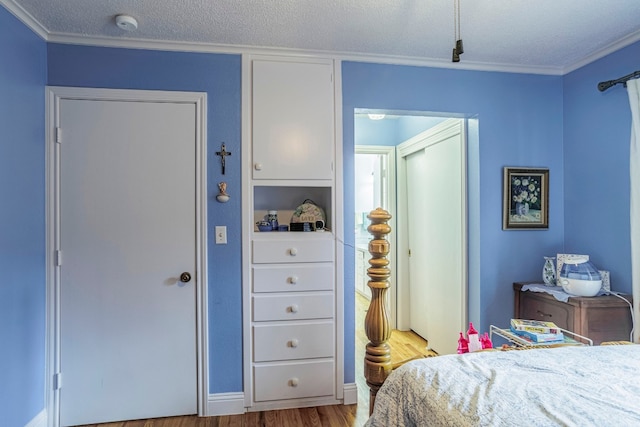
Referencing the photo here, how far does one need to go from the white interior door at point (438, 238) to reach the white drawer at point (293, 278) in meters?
1.13

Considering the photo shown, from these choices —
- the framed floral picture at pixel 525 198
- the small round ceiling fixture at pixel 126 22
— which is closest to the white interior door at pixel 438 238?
the framed floral picture at pixel 525 198

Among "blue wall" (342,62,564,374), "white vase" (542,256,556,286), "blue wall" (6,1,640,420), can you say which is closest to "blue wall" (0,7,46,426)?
"blue wall" (6,1,640,420)

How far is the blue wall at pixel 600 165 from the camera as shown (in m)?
2.13

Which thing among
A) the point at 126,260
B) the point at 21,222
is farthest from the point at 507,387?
the point at 21,222

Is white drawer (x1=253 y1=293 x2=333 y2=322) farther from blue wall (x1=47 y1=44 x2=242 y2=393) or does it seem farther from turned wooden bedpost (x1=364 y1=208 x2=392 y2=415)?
turned wooden bedpost (x1=364 y1=208 x2=392 y2=415)

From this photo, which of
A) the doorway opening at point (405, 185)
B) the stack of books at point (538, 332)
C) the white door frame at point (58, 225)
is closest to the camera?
the stack of books at point (538, 332)

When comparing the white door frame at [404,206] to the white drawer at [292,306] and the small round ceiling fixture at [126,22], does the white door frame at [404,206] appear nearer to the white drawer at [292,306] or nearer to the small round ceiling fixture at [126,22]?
Answer: the white drawer at [292,306]

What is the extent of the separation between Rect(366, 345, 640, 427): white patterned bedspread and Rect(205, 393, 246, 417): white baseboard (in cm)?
133

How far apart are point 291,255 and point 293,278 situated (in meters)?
0.15

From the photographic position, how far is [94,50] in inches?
83.7

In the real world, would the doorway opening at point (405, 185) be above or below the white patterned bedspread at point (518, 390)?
above

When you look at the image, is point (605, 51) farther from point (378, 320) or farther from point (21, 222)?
point (21, 222)

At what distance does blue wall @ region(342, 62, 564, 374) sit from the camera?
2.48 m

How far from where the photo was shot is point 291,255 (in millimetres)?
2270
